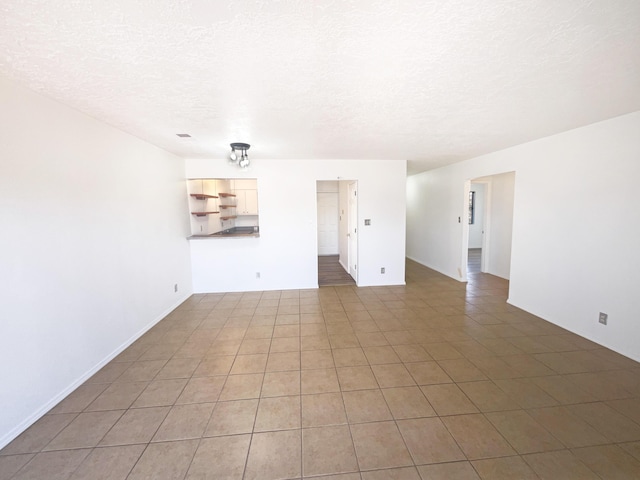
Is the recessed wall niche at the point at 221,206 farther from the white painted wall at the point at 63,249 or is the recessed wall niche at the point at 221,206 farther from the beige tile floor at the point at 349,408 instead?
the beige tile floor at the point at 349,408

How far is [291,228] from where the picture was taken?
4.76 m

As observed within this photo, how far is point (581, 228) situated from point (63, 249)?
5049mm

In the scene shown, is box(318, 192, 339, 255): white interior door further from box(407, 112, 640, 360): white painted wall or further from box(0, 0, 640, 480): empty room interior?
box(407, 112, 640, 360): white painted wall

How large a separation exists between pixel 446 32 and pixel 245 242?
161 inches

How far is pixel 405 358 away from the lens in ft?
8.61

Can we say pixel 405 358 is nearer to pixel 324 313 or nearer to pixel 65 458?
pixel 324 313

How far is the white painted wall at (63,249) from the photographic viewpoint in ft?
5.69

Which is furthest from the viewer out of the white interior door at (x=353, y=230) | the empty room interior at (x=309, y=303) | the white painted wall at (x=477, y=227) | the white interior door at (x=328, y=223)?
the white painted wall at (x=477, y=227)

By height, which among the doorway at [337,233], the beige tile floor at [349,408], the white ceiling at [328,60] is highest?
the white ceiling at [328,60]

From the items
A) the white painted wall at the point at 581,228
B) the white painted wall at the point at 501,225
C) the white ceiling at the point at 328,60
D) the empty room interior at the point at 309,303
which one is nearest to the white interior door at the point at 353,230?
the empty room interior at the point at 309,303

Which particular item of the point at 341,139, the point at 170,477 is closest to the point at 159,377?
the point at 170,477

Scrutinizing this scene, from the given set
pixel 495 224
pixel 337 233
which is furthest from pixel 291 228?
pixel 495 224

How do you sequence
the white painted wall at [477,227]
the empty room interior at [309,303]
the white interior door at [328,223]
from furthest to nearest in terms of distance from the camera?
the white painted wall at [477,227], the white interior door at [328,223], the empty room interior at [309,303]

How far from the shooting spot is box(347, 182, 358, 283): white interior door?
4.98 meters
